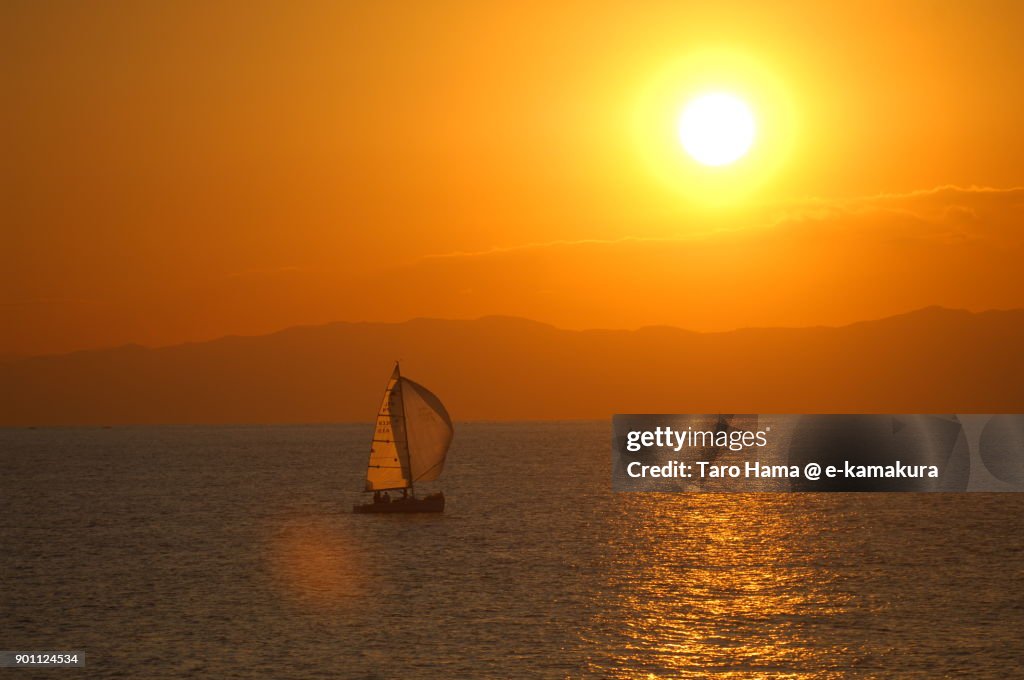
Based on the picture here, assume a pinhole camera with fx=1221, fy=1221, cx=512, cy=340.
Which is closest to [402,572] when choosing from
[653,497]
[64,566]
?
[64,566]

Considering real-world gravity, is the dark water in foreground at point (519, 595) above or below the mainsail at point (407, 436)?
below

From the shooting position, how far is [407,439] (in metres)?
132

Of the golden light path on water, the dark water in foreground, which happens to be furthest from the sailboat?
the golden light path on water

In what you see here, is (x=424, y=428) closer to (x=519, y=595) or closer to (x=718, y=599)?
(x=519, y=595)

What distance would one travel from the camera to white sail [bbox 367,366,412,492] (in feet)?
428

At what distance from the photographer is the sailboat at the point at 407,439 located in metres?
131

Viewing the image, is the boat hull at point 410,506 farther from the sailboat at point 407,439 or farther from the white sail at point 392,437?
the white sail at point 392,437

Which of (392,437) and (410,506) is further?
(410,506)

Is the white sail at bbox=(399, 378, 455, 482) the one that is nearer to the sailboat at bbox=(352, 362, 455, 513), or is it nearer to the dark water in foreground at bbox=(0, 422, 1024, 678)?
the sailboat at bbox=(352, 362, 455, 513)

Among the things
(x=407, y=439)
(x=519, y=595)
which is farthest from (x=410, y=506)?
(x=519, y=595)

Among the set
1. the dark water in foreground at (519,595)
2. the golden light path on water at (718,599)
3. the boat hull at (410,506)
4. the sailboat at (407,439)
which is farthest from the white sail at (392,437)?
the golden light path on water at (718,599)

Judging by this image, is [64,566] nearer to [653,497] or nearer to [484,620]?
[484,620]

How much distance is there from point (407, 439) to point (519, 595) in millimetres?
51299

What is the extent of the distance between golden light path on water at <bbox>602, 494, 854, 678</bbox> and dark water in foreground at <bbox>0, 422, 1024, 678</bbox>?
0.86 ft
